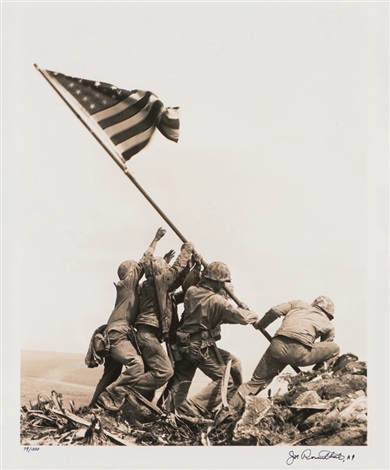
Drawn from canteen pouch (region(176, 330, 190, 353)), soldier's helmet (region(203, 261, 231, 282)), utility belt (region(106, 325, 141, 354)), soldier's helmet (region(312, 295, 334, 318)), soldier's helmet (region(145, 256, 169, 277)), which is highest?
soldier's helmet (region(145, 256, 169, 277))

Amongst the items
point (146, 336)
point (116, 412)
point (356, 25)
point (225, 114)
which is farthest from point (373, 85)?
point (116, 412)

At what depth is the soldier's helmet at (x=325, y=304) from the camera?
11250 mm

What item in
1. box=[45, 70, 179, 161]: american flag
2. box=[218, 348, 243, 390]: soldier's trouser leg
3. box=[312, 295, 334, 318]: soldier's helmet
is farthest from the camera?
box=[45, 70, 179, 161]: american flag

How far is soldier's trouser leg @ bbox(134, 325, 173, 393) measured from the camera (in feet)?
36.3

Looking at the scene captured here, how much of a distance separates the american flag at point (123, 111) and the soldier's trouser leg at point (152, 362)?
68.8 inches

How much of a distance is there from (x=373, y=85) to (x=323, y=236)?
5.05 ft

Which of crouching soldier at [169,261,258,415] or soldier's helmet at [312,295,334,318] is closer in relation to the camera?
crouching soldier at [169,261,258,415]

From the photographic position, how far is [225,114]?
1152 centimetres

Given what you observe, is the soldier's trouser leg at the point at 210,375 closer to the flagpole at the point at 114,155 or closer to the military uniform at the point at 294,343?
the military uniform at the point at 294,343

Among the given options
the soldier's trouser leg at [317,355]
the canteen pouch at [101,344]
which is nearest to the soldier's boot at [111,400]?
the canteen pouch at [101,344]

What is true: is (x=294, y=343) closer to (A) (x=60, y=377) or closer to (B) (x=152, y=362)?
(B) (x=152, y=362)

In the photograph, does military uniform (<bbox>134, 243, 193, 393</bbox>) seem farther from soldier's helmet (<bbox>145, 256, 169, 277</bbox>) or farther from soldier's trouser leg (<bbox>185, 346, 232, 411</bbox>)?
soldier's trouser leg (<bbox>185, 346, 232, 411</bbox>)

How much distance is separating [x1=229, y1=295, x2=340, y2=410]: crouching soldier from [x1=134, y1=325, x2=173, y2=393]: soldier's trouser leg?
0.69 meters

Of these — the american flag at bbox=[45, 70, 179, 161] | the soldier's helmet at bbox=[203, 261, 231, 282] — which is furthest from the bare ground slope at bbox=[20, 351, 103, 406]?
the american flag at bbox=[45, 70, 179, 161]
